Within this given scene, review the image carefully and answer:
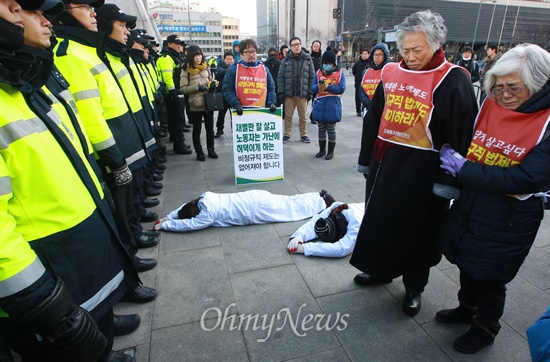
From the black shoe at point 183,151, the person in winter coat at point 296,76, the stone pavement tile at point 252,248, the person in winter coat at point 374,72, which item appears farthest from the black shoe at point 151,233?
the person in winter coat at point 296,76

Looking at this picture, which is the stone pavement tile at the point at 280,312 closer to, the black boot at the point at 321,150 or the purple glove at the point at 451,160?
Answer: the purple glove at the point at 451,160

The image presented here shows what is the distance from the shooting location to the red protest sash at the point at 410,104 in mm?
2090

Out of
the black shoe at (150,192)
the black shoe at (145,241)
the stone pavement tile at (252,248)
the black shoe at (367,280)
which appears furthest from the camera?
the black shoe at (150,192)

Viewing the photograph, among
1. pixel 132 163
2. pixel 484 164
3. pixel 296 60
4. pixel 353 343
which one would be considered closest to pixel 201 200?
pixel 132 163

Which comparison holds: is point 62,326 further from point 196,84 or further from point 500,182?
point 196,84

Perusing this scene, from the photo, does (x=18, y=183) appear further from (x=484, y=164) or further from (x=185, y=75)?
(x=185, y=75)

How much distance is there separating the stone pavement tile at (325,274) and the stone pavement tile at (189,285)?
2.24 feet

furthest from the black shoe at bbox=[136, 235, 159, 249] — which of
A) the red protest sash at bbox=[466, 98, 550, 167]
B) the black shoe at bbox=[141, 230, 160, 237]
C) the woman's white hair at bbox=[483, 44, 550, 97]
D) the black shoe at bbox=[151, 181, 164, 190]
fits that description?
the woman's white hair at bbox=[483, 44, 550, 97]

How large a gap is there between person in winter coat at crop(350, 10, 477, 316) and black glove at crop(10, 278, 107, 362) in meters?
1.85

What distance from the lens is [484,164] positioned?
6.17ft

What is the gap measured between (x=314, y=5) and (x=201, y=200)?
69.0 meters

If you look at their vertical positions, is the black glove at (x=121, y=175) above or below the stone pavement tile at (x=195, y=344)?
above

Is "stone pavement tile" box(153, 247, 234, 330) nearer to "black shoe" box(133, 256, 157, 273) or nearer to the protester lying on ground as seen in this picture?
"black shoe" box(133, 256, 157, 273)

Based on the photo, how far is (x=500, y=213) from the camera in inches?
74.2
